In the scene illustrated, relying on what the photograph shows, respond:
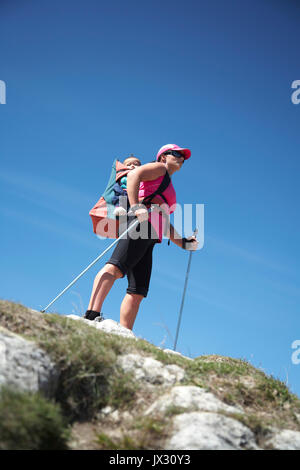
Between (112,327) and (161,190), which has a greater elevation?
(161,190)

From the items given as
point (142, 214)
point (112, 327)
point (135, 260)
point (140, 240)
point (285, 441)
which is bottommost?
point (285, 441)

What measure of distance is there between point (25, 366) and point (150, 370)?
1.47 meters

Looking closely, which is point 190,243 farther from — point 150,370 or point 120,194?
point 150,370

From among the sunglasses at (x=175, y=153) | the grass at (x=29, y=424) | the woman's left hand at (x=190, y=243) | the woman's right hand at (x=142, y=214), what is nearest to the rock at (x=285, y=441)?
the grass at (x=29, y=424)

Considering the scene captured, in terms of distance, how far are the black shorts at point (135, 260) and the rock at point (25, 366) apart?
286 centimetres

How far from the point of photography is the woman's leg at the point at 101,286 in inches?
270

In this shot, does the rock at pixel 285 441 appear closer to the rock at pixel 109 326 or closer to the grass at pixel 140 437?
the grass at pixel 140 437

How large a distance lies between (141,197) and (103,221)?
0.80 m

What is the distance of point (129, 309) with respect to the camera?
24.2 ft

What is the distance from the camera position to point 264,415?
4.78m

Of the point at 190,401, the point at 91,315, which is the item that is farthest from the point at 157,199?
the point at 190,401

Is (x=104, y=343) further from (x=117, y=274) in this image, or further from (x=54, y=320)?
(x=117, y=274)
